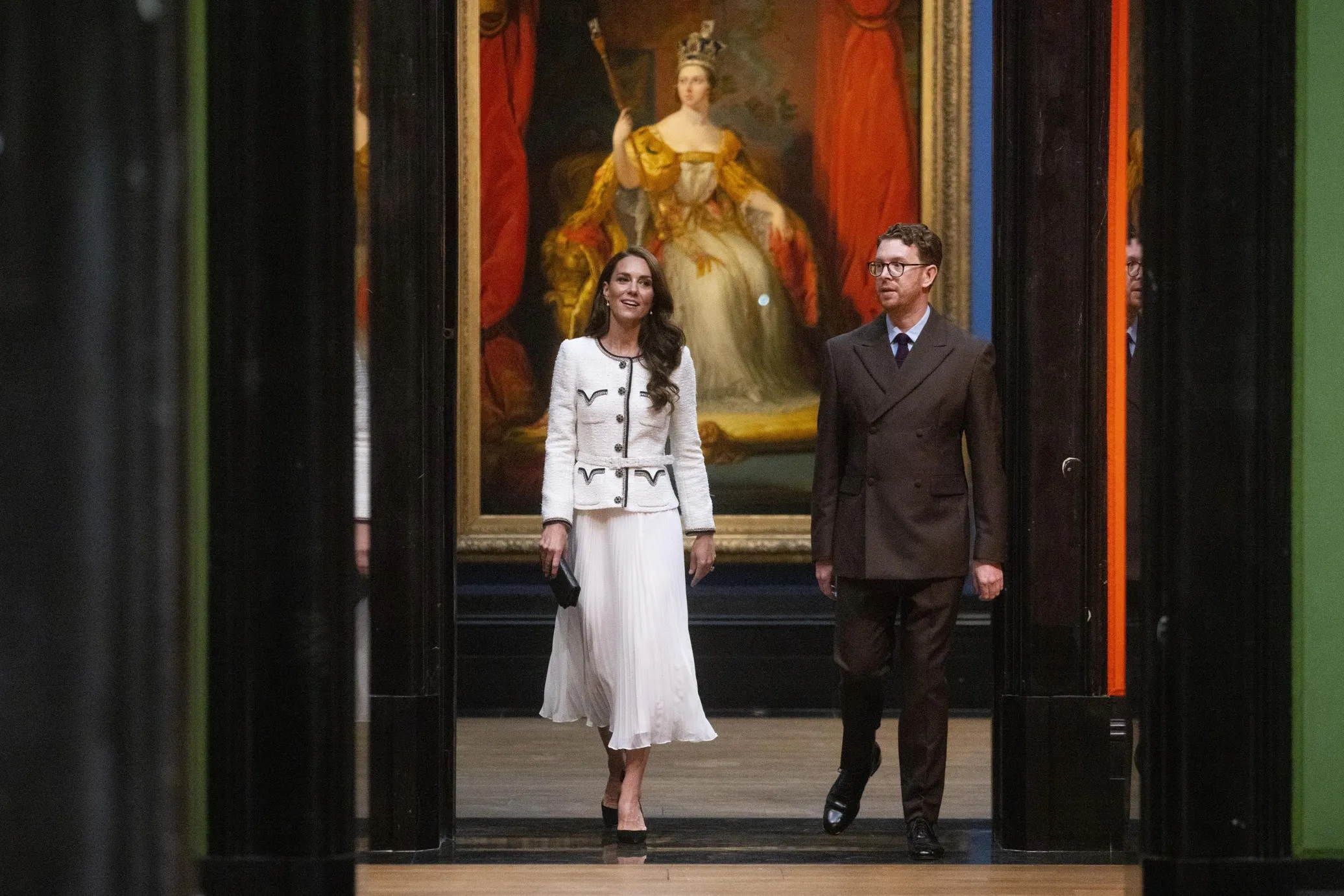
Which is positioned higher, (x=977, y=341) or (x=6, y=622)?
(x=977, y=341)

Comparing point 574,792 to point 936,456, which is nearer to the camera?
point 936,456

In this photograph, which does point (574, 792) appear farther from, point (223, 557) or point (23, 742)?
point (23, 742)

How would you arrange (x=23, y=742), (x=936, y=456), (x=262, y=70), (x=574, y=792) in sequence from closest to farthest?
(x=23, y=742) → (x=262, y=70) → (x=936, y=456) → (x=574, y=792)

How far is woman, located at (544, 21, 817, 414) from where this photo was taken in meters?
8.24

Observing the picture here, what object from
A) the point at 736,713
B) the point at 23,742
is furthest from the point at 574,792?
the point at 23,742

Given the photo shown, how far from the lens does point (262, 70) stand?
8.70 feet

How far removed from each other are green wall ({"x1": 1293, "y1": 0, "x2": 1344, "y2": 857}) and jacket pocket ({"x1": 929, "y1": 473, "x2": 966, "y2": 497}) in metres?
1.33

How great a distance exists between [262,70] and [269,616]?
819 mm

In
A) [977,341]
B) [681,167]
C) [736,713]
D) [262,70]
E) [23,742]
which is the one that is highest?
[681,167]

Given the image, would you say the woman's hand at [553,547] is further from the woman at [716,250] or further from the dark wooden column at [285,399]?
the woman at [716,250]

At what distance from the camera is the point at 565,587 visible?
4.99 metres

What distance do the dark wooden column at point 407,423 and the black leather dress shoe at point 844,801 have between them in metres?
1.09

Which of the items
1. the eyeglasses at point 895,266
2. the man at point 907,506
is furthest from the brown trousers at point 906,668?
the eyeglasses at point 895,266

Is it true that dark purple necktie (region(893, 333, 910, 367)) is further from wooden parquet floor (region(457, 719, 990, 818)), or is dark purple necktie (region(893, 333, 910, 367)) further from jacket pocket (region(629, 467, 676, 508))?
wooden parquet floor (region(457, 719, 990, 818))
